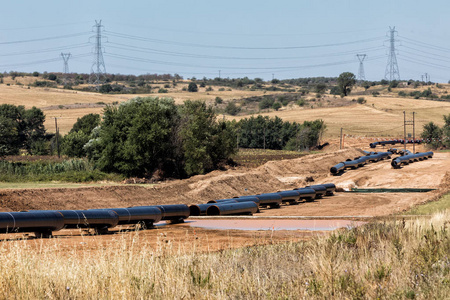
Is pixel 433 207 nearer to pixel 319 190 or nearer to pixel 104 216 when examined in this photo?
pixel 319 190

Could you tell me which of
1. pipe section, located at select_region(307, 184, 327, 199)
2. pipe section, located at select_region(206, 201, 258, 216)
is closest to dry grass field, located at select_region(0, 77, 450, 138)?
pipe section, located at select_region(307, 184, 327, 199)

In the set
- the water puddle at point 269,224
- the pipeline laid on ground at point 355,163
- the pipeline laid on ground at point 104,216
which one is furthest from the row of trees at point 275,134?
the water puddle at point 269,224

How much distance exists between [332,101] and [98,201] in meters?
148

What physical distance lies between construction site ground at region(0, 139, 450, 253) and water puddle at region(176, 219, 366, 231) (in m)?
1.20

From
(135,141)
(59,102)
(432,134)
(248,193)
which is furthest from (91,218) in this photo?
(59,102)

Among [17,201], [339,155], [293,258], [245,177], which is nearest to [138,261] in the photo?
[293,258]

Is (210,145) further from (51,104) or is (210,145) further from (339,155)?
(51,104)

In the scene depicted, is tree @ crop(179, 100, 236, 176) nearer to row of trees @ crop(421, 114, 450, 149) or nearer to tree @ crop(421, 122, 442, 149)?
row of trees @ crop(421, 114, 450, 149)

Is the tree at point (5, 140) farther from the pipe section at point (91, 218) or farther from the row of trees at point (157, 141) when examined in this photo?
the pipe section at point (91, 218)

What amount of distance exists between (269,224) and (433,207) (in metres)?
8.54

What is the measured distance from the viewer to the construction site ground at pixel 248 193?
21.5 m

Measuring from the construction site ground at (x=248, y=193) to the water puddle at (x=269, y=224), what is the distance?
3.93 feet

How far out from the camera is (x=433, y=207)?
96.9 ft

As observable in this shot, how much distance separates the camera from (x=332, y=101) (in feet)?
593
